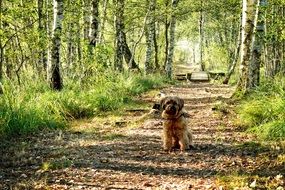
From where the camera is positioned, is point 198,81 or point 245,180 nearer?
point 245,180

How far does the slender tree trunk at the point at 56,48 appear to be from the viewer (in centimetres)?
1395

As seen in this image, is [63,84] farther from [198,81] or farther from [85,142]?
[198,81]

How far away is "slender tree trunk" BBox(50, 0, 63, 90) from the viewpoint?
14.0 m

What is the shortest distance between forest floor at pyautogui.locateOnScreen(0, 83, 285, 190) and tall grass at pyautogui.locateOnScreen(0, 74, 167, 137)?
1.24 feet

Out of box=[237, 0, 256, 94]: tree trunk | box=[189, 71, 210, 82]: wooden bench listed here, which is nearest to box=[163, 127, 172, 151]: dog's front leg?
box=[237, 0, 256, 94]: tree trunk

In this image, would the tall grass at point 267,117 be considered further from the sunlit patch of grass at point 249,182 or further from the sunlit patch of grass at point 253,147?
the sunlit patch of grass at point 249,182

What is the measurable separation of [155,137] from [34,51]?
849cm

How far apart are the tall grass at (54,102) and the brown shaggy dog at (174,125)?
3209mm

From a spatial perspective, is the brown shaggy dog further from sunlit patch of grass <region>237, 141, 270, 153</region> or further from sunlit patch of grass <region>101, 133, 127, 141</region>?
sunlit patch of grass <region>101, 133, 127, 141</region>

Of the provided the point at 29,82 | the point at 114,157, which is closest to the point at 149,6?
the point at 29,82

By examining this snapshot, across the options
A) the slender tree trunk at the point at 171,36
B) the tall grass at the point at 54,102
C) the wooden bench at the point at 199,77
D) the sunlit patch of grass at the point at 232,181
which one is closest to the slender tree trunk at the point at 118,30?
the slender tree trunk at the point at 171,36

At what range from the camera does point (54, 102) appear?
11.1 metres

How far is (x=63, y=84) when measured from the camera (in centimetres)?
1498

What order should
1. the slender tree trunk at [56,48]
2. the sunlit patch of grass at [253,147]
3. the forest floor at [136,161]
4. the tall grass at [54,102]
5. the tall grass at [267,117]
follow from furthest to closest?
the slender tree trunk at [56,48] < the tall grass at [54,102] < the tall grass at [267,117] < the sunlit patch of grass at [253,147] < the forest floor at [136,161]
